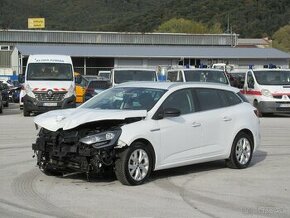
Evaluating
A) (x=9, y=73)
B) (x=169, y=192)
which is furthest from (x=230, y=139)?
(x=9, y=73)

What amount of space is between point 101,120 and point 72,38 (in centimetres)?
7469

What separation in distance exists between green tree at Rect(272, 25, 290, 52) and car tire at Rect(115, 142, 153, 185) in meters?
108

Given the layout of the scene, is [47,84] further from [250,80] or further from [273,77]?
[273,77]

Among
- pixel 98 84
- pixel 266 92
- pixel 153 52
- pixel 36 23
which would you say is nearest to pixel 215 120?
pixel 266 92

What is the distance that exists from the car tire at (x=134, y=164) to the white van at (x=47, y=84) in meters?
13.1

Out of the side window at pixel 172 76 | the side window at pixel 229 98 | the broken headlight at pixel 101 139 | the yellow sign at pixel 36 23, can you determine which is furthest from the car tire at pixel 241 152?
the yellow sign at pixel 36 23

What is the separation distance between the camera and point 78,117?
29.3 feet

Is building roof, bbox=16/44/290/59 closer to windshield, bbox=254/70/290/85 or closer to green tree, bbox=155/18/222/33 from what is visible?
green tree, bbox=155/18/222/33

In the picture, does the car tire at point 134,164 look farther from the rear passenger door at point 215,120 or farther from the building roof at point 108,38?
the building roof at point 108,38

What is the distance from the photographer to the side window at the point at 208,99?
10.3 meters

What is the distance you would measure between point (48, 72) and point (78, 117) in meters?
14.3

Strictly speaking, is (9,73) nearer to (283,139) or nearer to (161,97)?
(283,139)

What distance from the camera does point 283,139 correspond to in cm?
1550

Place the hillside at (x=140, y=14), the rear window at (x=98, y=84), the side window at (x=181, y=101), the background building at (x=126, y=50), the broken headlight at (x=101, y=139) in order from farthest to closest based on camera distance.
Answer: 1. the hillside at (x=140, y=14)
2. the background building at (x=126, y=50)
3. the rear window at (x=98, y=84)
4. the side window at (x=181, y=101)
5. the broken headlight at (x=101, y=139)
